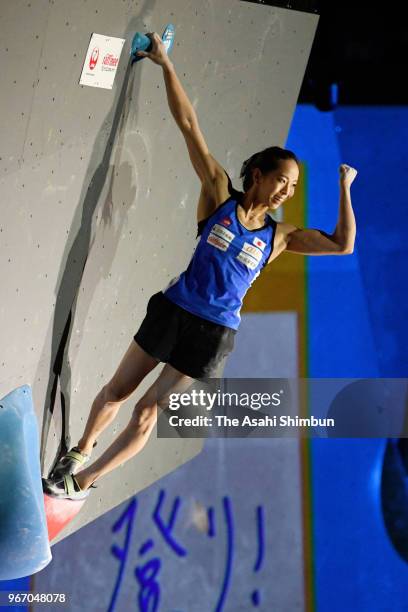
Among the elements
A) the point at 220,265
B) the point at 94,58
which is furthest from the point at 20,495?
the point at 94,58

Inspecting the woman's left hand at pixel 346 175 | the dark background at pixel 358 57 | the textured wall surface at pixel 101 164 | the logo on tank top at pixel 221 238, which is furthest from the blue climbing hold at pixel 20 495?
the dark background at pixel 358 57

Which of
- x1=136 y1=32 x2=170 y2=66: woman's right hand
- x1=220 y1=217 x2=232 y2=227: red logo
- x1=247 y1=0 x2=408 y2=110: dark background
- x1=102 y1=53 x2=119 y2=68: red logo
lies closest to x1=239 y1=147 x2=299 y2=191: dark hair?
x1=220 y1=217 x2=232 y2=227: red logo

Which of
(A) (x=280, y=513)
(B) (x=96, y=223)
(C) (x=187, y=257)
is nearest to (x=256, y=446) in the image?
(A) (x=280, y=513)

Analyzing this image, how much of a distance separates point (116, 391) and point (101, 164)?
65 cm

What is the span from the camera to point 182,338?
8.40ft

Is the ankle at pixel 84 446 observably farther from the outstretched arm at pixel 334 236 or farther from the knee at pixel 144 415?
the outstretched arm at pixel 334 236

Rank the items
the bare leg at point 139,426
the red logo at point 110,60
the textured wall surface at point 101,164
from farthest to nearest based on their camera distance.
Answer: the bare leg at point 139,426
the red logo at point 110,60
the textured wall surface at point 101,164

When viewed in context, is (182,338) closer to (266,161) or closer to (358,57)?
(266,161)

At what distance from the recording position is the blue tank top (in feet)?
8.41

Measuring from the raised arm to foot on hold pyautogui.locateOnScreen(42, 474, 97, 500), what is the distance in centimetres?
90

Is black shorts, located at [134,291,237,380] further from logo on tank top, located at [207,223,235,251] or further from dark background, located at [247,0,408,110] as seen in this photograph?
dark background, located at [247,0,408,110]

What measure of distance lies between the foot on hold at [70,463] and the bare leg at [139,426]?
2 centimetres

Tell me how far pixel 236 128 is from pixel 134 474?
1.24m

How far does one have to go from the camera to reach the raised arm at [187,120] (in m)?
2.37
